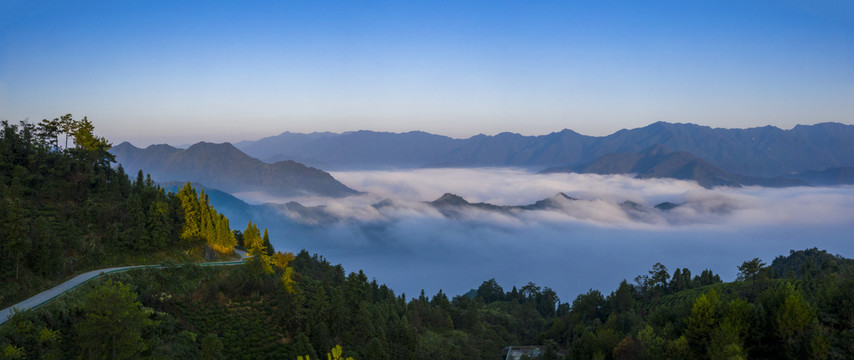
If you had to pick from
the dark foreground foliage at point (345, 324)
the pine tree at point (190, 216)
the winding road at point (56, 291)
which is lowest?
the dark foreground foliage at point (345, 324)

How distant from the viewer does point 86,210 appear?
4509 centimetres

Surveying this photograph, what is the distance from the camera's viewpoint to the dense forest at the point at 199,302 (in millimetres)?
29375

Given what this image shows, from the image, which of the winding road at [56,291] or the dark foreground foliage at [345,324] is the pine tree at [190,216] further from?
the winding road at [56,291]

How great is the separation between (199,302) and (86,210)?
1475cm

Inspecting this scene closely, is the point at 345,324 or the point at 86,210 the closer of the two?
the point at 86,210

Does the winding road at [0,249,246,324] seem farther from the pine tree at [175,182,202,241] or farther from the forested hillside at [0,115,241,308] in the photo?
the pine tree at [175,182,202,241]

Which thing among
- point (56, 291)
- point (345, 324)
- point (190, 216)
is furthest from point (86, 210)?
point (345, 324)

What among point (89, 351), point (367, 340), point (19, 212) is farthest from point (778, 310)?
point (19, 212)

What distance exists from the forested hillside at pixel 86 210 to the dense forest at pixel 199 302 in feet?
0.46

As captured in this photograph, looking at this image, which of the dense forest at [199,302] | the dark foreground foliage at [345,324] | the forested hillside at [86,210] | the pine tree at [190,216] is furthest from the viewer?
the pine tree at [190,216]

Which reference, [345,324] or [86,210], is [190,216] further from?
[345,324]

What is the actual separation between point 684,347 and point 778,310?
22.0ft

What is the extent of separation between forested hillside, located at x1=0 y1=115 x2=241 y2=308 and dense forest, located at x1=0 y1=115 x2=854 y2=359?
14cm

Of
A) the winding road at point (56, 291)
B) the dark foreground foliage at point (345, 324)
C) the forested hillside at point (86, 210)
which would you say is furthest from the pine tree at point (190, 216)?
the winding road at point (56, 291)
